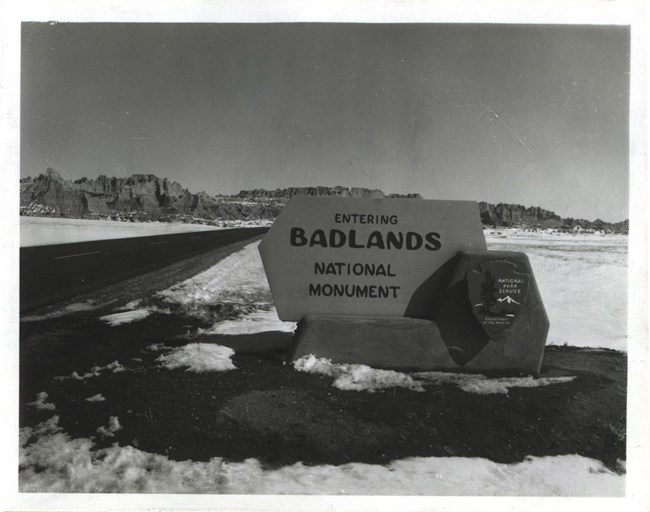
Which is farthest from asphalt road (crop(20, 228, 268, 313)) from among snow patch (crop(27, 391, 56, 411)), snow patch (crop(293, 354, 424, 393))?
snow patch (crop(293, 354, 424, 393))

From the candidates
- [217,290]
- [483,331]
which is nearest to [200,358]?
[483,331]

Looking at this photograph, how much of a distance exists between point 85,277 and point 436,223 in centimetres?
881

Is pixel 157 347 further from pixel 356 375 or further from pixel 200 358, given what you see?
pixel 356 375

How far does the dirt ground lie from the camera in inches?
122

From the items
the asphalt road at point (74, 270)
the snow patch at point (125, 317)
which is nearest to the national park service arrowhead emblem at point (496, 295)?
the snow patch at point (125, 317)

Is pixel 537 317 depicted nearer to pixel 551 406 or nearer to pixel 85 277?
pixel 551 406

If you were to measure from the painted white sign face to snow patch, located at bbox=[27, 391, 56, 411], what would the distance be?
1958 millimetres

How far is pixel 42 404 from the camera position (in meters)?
3.53

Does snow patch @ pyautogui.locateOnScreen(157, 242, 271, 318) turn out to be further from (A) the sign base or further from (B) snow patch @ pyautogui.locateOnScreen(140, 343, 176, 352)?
(A) the sign base

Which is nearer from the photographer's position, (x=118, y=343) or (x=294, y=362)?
(x=294, y=362)

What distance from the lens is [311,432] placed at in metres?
3.24

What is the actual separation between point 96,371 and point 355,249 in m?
2.58

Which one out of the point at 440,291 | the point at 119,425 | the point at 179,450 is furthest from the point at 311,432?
the point at 440,291

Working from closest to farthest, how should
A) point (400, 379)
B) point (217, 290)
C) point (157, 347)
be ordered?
point (400, 379) → point (157, 347) → point (217, 290)
